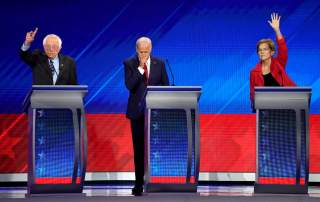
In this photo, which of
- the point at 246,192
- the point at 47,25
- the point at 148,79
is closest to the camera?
the point at 148,79

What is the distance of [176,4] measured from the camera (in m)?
7.56

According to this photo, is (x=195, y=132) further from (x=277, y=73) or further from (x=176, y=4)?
(x=176, y=4)

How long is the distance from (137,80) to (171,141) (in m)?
0.60

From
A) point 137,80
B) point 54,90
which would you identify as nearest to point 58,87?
point 54,90

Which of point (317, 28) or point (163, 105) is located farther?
point (317, 28)

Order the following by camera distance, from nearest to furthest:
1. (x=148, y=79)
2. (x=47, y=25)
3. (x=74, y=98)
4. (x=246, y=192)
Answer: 1. (x=74, y=98)
2. (x=148, y=79)
3. (x=246, y=192)
4. (x=47, y=25)

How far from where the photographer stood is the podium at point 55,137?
5.59 meters

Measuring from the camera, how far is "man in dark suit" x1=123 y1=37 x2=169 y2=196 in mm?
6004

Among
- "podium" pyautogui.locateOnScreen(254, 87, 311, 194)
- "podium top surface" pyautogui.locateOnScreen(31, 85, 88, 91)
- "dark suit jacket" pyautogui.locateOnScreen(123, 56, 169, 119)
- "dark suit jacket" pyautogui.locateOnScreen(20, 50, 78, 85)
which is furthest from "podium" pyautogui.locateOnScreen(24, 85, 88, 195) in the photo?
"podium" pyautogui.locateOnScreen(254, 87, 311, 194)

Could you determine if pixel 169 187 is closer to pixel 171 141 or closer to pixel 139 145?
pixel 171 141

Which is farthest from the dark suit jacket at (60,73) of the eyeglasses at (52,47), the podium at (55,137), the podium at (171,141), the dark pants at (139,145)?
the podium at (171,141)

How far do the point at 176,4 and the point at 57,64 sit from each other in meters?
1.91

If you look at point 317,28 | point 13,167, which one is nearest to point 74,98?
point 13,167

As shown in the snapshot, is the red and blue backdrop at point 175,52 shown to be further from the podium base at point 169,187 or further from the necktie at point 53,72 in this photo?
the podium base at point 169,187
